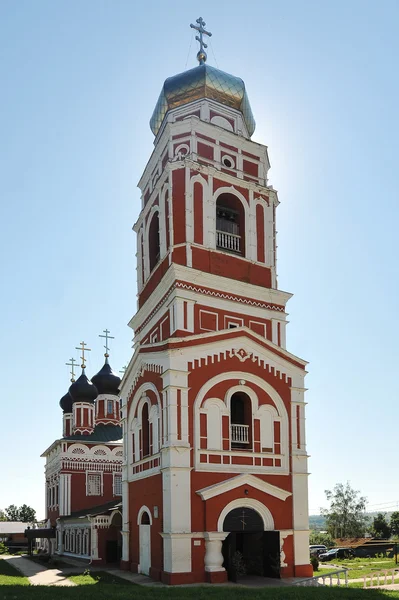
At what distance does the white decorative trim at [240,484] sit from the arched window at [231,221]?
7982 mm

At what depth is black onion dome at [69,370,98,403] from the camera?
40312 mm

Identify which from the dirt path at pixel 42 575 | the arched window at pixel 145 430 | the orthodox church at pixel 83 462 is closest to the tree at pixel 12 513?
the orthodox church at pixel 83 462

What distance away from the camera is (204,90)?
23312mm

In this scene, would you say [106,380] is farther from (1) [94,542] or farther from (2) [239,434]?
(2) [239,434]

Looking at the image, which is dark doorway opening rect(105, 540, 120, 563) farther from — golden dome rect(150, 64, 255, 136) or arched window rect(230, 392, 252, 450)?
golden dome rect(150, 64, 255, 136)

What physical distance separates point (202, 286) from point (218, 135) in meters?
6.21

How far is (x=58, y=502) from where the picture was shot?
37.9 m

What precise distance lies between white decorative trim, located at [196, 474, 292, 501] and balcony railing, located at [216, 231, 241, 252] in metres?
7.99

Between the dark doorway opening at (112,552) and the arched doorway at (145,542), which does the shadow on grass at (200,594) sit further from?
the dark doorway opening at (112,552)

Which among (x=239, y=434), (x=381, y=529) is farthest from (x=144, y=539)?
(x=381, y=529)

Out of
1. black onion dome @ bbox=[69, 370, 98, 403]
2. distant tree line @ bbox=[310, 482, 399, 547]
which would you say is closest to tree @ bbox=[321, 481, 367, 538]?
distant tree line @ bbox=[310, 482, 399, 547]

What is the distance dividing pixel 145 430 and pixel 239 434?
3566 millimetres

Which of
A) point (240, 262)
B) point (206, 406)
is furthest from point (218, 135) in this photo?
point (206, 406)

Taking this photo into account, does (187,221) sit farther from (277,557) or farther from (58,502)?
(58,502)
